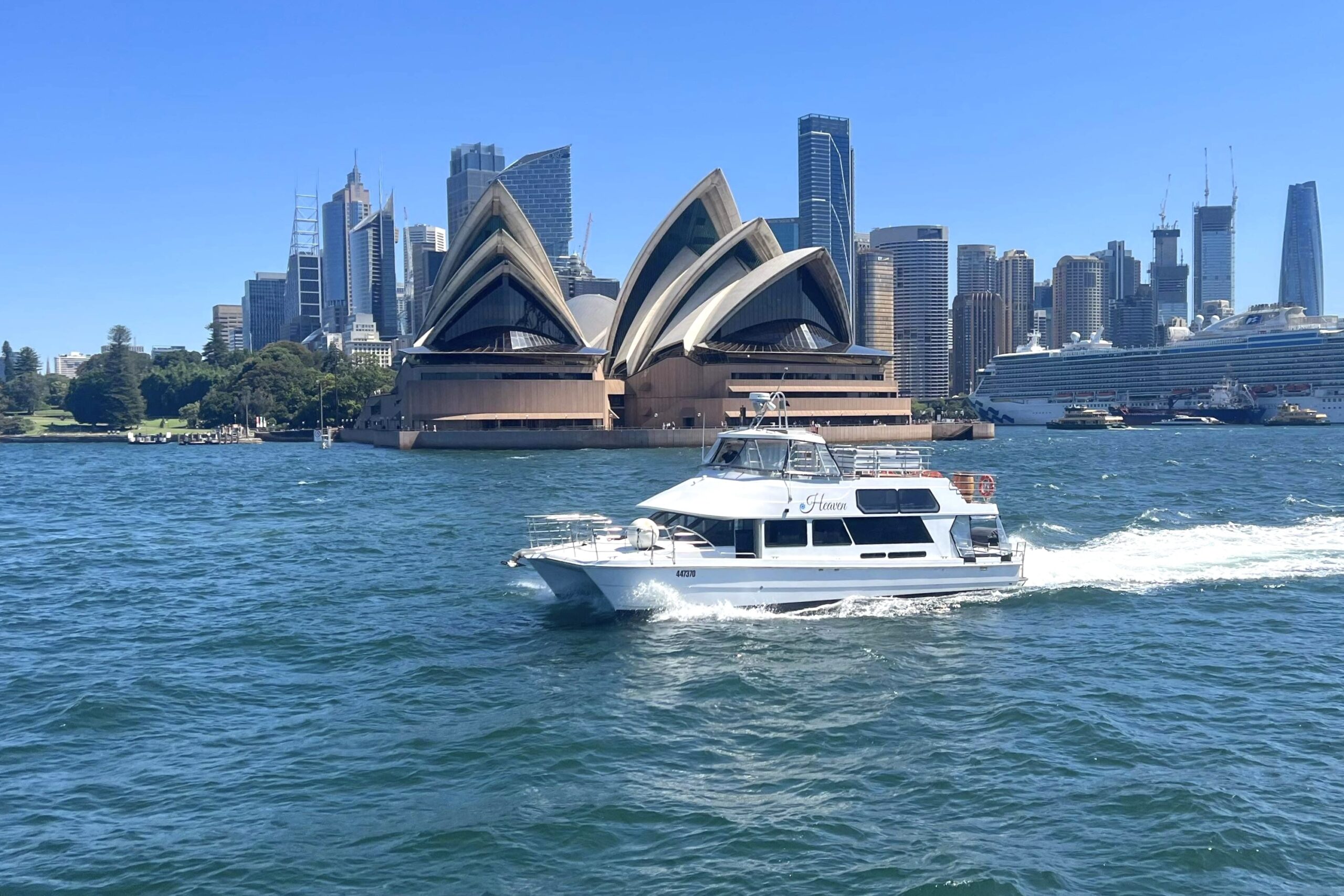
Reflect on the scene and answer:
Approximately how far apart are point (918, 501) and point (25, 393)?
164 metres

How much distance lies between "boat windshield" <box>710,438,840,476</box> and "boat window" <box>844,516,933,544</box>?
3.47ft

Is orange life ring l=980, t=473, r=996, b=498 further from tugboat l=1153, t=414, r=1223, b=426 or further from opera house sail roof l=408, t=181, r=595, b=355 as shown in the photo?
tugboat l=1153, t=414, r=1223, b=426

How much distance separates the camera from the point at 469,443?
286 feet

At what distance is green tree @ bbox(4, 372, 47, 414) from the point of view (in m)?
153

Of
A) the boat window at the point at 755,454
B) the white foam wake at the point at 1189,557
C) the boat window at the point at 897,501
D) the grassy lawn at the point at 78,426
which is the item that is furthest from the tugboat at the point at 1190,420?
the boat window at the point at 755,454

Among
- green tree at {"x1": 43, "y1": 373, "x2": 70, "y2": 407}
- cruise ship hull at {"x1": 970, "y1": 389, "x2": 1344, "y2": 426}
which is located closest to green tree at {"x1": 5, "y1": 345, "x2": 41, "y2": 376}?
green tree at {"x1": 43, "y1": 373, "x2": 70, "y2": 407}

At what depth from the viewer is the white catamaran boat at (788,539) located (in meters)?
19.2

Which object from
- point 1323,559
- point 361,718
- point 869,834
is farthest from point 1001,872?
point 1323,559

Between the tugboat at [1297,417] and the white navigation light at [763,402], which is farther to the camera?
the tugboat at [1297,417]

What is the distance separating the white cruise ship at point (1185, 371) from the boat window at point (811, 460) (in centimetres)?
13098

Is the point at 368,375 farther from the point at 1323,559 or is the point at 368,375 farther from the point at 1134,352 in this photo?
the point at 1323,559

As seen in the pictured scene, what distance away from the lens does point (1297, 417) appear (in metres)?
125

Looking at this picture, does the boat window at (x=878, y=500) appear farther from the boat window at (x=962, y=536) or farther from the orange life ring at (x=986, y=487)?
the orange life ring at (x=986, y=487)

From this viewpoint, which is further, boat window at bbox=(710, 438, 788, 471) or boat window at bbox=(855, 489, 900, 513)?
boat window at bbox=(710, 438, 788, 471)
